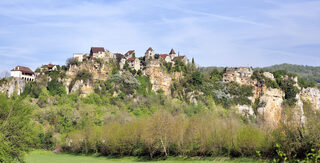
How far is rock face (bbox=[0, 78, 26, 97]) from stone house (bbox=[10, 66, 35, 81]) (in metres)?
4.88

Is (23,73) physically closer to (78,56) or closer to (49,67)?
(49,67)

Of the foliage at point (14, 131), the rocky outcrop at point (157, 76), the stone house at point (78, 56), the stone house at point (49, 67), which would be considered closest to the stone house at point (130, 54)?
the rocky outcrop at point (157, 76)

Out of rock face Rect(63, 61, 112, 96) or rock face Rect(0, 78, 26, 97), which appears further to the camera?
rock face Rect(63, 61, 112, 96)

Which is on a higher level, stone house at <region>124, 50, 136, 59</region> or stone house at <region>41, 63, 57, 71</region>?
stone house at <region>124, 50, 136, 59</region>

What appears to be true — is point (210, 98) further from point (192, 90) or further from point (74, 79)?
point (74, 79)

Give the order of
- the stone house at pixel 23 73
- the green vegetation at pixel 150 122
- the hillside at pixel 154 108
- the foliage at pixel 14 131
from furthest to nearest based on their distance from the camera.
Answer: the stone house at pixel 23 73 → the hillside at pixel 154 108 → the green vegetation at pixel 150 122 → the foliage at pixel 14 131

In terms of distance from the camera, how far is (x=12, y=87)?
102 meters

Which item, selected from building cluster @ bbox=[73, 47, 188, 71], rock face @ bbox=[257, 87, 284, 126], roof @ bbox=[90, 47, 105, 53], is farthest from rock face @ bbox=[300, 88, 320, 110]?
roof @ bbox=[90, 47, 105, 53]

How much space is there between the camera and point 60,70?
366ft

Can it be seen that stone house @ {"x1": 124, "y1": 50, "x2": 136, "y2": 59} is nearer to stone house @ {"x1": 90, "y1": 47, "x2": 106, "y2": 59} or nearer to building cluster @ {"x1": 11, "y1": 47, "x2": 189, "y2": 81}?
building cluster @ {"x1": 11, "y1": 47, "x2": 189, "y2": 81}

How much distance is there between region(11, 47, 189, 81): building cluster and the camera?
109 metres

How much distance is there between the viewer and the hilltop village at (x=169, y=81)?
109 metres

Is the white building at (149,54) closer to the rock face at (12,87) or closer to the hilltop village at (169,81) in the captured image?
the hilltop village at (169,81)

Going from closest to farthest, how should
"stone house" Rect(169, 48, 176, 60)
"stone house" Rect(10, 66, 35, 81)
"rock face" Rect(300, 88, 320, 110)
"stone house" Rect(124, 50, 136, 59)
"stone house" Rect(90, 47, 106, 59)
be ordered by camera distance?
"stone house" Rect(10, 66, 35, 81) → "stone house" Rect(90, 47, 106, 59) → "stone house" Rect(124, 50, 136, 59) → "rock face" Rect(300, 88, 320, 110) → "stone house" Rect(169, 48, 176, 60)
